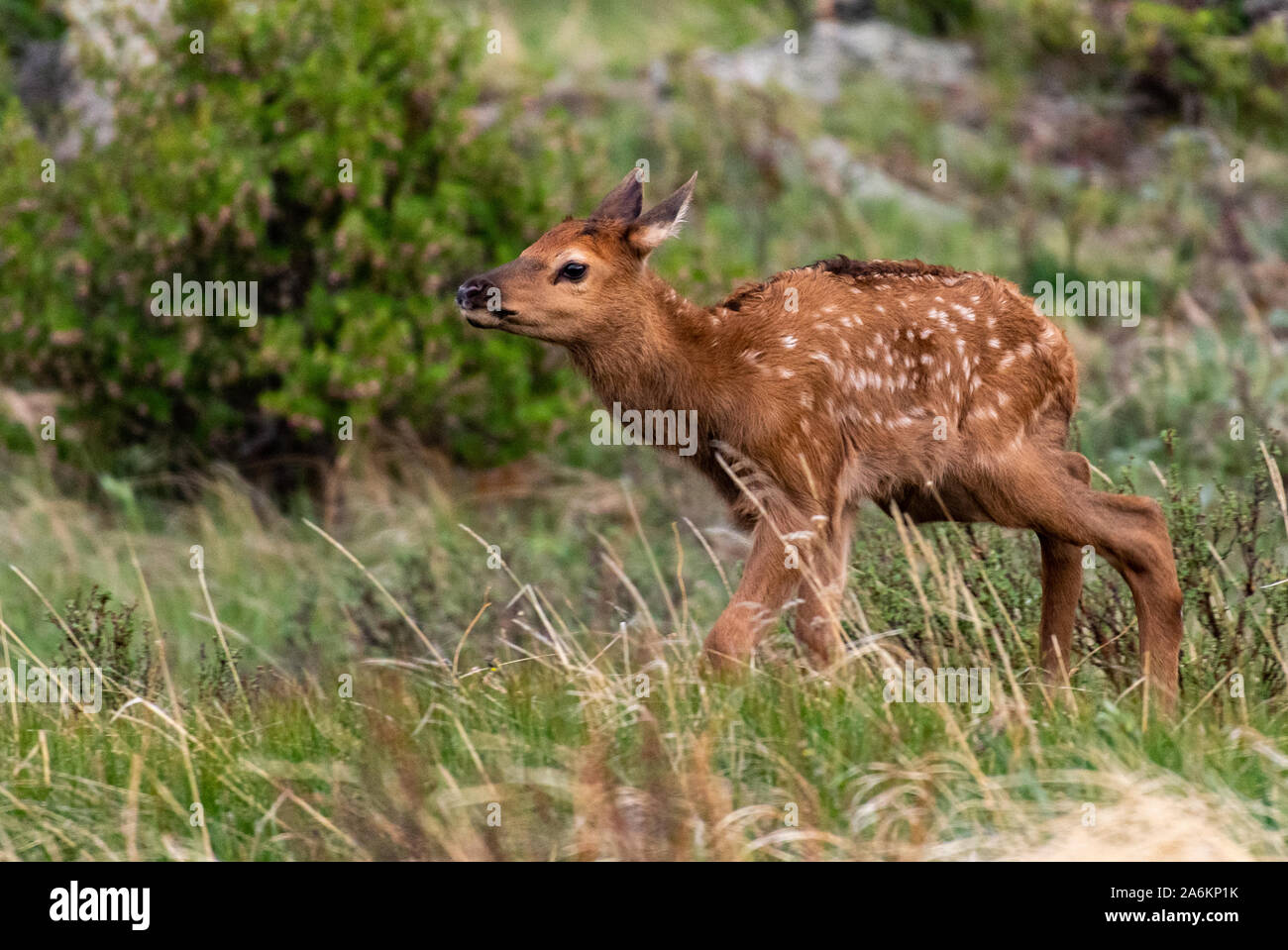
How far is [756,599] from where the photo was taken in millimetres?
6109

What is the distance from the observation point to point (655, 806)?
5.14 m

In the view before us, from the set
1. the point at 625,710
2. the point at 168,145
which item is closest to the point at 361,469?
the point at 168,145

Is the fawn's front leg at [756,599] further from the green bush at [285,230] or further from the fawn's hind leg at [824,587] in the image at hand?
the green bush at [285,230]

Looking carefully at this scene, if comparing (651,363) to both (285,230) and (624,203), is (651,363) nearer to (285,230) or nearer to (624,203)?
(624,203)

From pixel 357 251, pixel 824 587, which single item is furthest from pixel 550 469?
pixel 824 587

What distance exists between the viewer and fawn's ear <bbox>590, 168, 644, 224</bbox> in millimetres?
6742

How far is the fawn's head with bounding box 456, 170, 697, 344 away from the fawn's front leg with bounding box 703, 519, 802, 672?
1.02 meters

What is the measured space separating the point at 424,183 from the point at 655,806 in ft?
22.8
